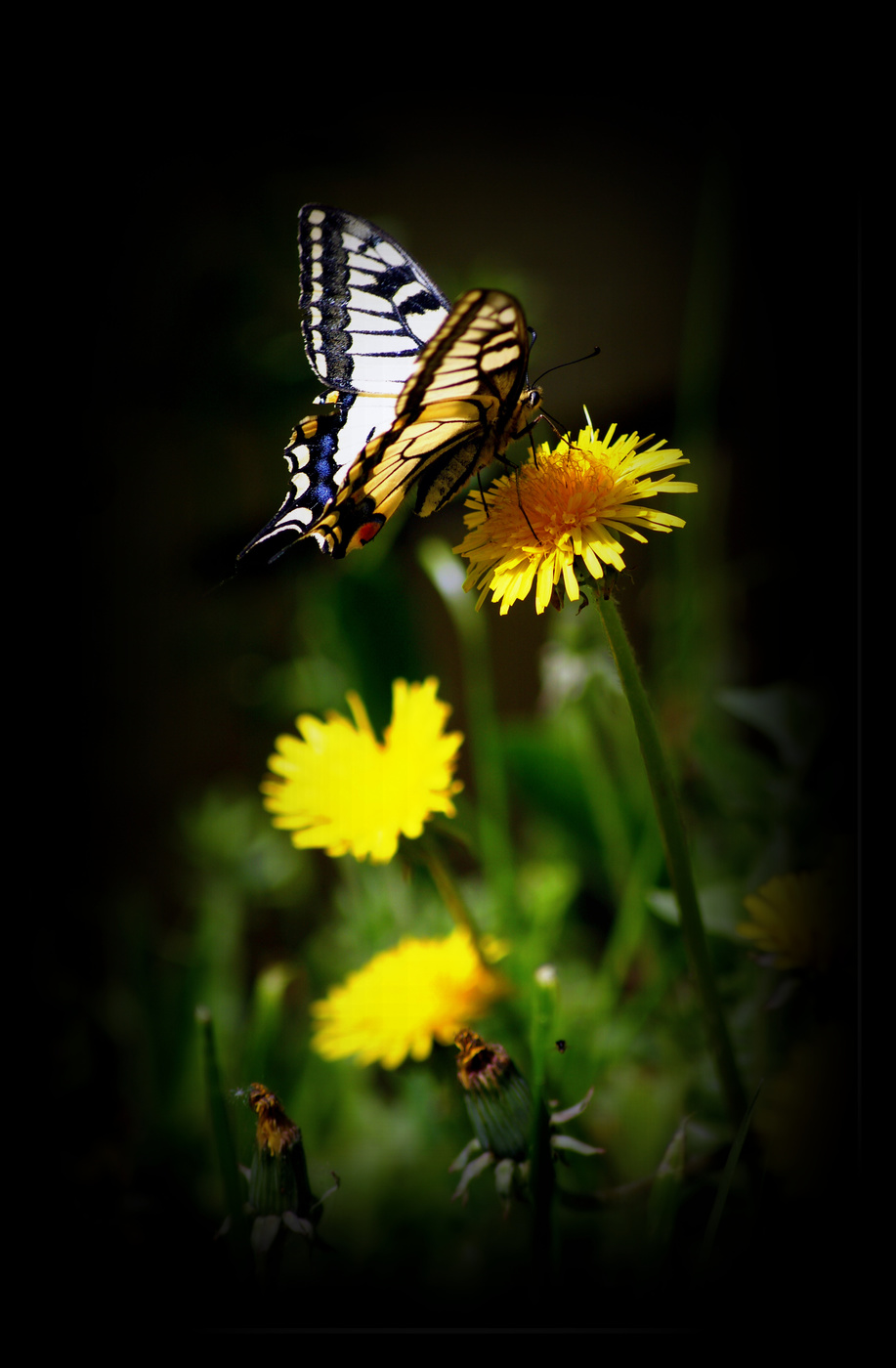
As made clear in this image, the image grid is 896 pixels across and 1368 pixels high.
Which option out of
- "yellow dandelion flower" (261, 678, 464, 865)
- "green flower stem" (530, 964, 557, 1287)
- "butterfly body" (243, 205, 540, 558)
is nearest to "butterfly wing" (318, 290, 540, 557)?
"butterfly body" (243, 205, 540, 558)

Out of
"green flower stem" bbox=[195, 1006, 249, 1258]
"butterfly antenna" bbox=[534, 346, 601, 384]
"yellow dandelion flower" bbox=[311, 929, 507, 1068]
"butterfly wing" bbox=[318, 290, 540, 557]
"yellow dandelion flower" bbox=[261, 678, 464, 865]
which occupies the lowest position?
"green flower stem" bbox=[195, 1006, 249, 1258]

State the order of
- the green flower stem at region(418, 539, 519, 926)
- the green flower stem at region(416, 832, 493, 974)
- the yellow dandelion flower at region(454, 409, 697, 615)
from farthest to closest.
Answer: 1. the green flower stem at region(418, 539, 519, 926)
2. the green flower stem at region(416, 832, 493, 974)
3. the yellow dandelion flower at region(454, 409, 697, 615)

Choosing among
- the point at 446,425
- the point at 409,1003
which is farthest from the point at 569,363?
the point at 409,1003

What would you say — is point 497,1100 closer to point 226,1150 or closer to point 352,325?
point 226,1150

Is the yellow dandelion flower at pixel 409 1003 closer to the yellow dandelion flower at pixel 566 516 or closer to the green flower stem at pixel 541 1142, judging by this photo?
the green flower stem at pixel 541 1142

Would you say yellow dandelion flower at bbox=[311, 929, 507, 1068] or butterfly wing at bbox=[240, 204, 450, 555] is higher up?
butterfly wing at bbox=[240, 204, 450, 555]

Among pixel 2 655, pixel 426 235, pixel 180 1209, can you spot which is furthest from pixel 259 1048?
pixel 426 235

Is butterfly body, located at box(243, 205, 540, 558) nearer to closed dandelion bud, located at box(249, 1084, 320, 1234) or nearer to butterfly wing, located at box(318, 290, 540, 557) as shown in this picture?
butterfly wing, located at box(318, 290, 540, 557)
